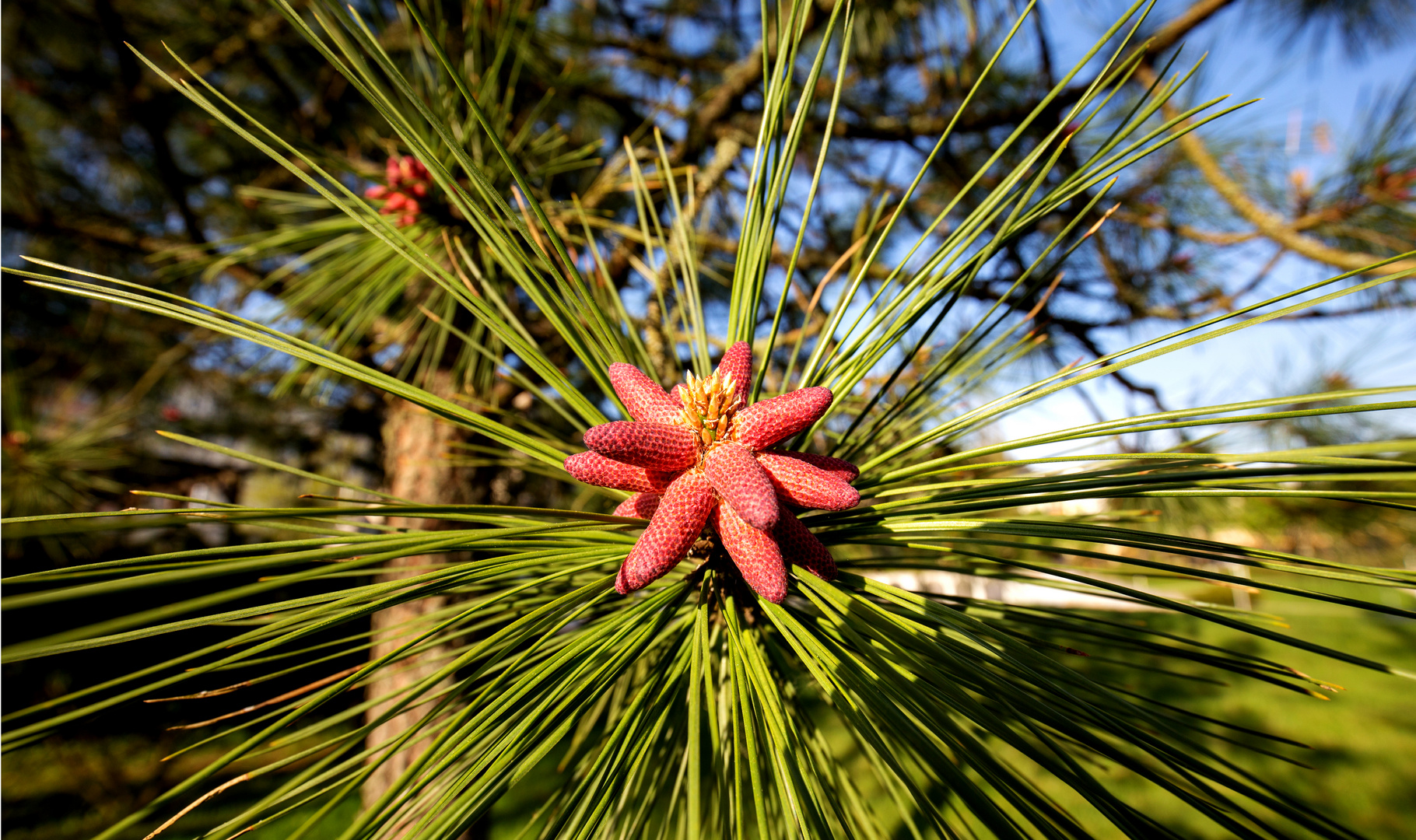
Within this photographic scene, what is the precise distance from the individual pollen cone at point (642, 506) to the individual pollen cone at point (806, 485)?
119mm

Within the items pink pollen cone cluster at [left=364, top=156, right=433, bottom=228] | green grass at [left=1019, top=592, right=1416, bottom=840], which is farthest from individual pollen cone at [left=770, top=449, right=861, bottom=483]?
green grass at [left=1019, top=592, right=1416, bottom=840]

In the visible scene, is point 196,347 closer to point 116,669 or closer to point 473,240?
point 473,240

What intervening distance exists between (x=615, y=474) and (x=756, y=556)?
161mm

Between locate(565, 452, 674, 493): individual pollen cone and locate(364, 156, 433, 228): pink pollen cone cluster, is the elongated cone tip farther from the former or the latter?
locate(364, 156, 433, 228): pink pollen cone cluster

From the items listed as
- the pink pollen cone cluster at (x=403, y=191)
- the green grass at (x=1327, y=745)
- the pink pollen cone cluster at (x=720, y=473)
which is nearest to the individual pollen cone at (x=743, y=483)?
the pink pollen cone cluster at (x=720, y=473)

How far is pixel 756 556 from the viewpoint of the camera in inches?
20.1

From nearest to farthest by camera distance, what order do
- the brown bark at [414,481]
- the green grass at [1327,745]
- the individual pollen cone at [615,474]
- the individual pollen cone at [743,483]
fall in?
the individual pollen cone at [743,483], the individual pollen cone at [615,474], the brown bark at [414,481], the green grass at [1327,745]

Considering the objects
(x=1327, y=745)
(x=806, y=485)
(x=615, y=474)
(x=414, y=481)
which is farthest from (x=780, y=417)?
(x=1327, y=745)

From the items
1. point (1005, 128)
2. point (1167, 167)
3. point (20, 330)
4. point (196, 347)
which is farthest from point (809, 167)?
point (20, 330)

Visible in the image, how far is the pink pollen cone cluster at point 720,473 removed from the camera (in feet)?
1.62

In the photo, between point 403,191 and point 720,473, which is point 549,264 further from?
point 403,191

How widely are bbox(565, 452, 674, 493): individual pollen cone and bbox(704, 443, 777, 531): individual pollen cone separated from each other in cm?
6

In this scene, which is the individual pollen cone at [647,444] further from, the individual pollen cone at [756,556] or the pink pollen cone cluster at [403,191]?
the pink pollen cone cluster at [403,191]

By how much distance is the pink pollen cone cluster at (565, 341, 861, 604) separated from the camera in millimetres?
495
